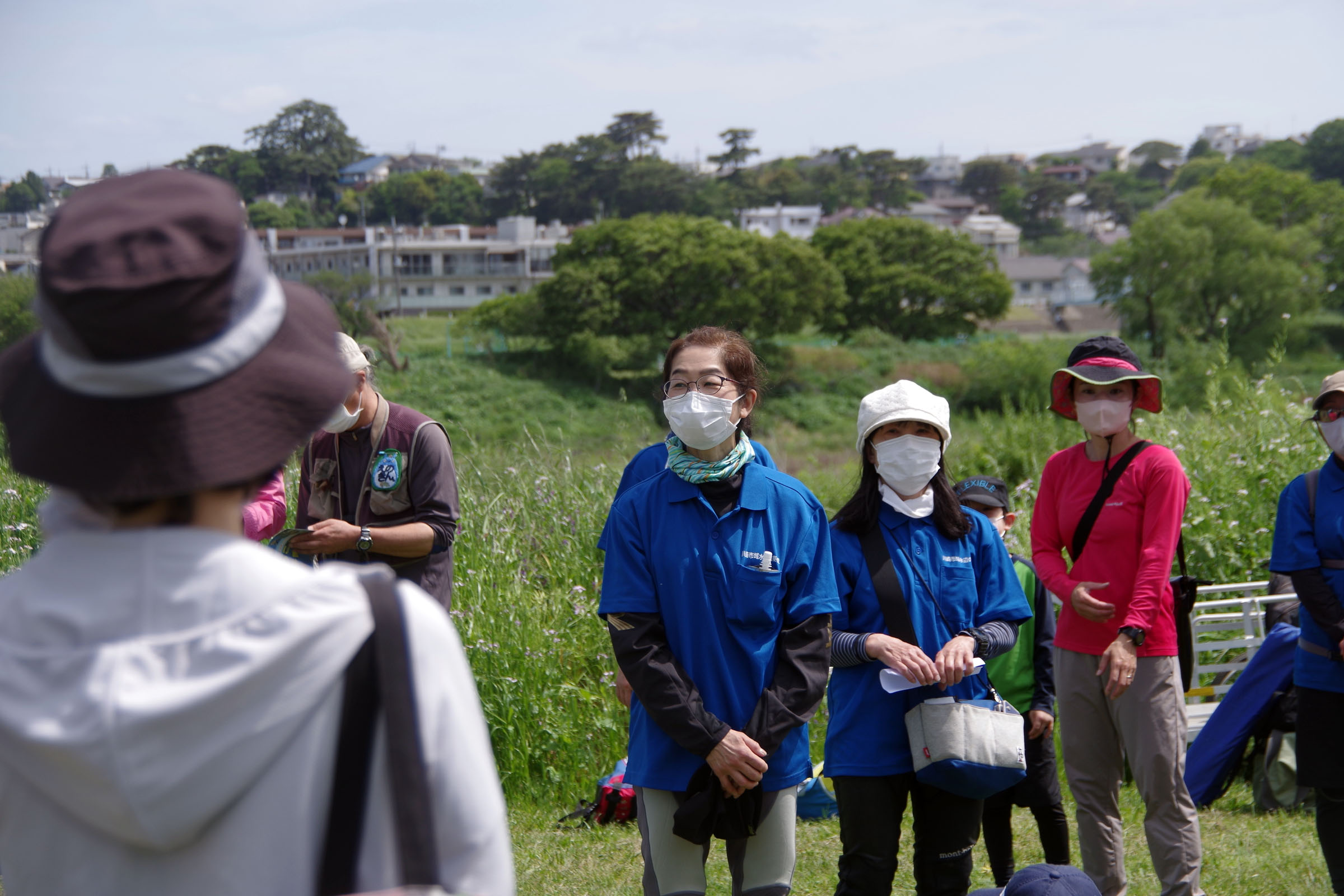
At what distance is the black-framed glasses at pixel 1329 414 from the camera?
3.57 m

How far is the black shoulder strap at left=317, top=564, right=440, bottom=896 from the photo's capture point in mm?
980

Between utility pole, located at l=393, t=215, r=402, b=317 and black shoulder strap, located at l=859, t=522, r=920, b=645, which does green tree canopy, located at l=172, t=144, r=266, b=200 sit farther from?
black shoulder strap, located at l=859, t=522, r=920, b=645

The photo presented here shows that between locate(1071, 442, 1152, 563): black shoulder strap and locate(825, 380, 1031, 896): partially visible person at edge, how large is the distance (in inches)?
26.1

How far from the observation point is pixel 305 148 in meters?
135

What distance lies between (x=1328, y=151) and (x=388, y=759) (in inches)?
4966

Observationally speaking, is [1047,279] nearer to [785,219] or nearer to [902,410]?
[785,219]

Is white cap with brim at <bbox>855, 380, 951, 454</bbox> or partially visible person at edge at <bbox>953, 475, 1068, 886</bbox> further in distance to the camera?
partially visible person at edge at <bbox>953, 475, 1068, 886</bbox>

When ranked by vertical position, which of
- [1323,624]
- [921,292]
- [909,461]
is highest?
[909,461]

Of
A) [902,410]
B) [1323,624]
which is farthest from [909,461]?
[1323,624]

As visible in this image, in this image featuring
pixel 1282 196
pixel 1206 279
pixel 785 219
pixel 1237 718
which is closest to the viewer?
pixel 1237 718

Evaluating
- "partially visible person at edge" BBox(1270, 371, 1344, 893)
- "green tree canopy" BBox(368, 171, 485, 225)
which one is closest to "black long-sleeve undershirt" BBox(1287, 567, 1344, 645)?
"partially visible person at edge" BBox(1270, 371, 1344, 893)

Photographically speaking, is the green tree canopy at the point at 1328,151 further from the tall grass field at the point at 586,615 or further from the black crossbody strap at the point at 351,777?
the black crossbody strap at the point at 351,777

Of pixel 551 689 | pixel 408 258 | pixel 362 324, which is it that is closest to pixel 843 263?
pixel 362 324

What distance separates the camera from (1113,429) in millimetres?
3785
